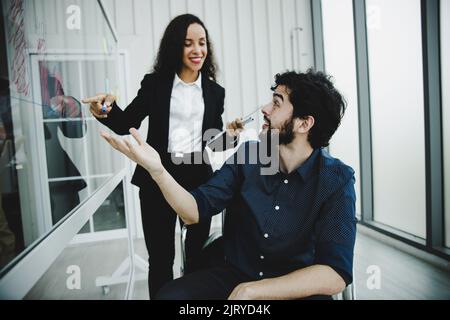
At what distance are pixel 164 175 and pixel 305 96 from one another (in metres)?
0.58

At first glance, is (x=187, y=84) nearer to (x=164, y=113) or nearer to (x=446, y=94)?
(x=164, y=113)

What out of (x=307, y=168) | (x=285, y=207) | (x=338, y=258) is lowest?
(x=338, y=258)

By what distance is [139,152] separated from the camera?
2.71ft

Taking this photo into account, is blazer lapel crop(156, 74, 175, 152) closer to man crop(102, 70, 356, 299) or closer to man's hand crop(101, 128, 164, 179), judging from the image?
man crop(102, 70, 356, 299)

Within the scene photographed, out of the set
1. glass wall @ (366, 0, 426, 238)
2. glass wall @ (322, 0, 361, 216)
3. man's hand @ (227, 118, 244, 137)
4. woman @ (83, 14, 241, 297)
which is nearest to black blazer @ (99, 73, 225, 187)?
woman @ (83, 14, 241, 297)

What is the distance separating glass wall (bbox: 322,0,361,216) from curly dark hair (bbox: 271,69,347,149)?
2061 mm

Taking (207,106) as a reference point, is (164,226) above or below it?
below

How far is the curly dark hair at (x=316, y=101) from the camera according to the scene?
1.10 meters

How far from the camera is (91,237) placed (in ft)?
9.82

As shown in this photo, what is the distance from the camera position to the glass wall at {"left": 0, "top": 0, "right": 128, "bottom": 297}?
626mm

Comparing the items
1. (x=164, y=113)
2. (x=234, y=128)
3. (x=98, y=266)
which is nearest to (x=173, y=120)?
(x=164, y=113)

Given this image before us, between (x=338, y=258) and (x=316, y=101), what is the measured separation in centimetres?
55

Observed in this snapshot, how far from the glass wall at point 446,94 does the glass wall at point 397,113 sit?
17 centimetres

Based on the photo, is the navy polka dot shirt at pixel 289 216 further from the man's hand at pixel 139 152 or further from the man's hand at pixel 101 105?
the man's hand at pixel 101 105
